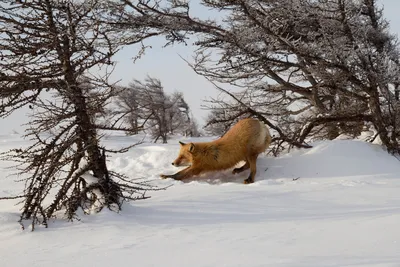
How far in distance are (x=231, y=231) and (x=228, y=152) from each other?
3.83 m

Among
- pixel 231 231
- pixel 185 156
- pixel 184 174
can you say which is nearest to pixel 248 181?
pixel 184 174

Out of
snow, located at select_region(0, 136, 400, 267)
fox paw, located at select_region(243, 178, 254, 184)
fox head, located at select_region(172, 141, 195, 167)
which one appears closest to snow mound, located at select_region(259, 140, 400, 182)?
fox paw, located at select_region(243, 178, 254, 184)

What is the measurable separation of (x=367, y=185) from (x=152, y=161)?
4.70 metres

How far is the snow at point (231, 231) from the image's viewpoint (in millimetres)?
2865

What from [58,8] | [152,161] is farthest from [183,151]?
[58,8]

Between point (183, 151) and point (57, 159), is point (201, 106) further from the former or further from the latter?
point (57, 159)

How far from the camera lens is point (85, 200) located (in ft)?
14.8

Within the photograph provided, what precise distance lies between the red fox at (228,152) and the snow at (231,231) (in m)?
1.10

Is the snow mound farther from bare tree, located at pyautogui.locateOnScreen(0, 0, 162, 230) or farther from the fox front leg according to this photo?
bare tree, located at pyautogui.locateOnScreen(0, 0, 162, 230)

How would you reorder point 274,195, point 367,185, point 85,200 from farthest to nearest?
point 367,185 → point 274,195 → point 85,200

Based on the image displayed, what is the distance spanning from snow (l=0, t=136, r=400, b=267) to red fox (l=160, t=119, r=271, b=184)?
43.3 inches

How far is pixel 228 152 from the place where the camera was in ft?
24.2

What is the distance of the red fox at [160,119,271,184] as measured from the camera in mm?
7301

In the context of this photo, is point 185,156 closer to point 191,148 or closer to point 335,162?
point 191,148
